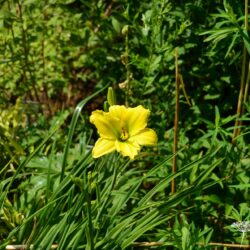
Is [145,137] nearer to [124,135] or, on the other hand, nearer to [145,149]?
[124,135]

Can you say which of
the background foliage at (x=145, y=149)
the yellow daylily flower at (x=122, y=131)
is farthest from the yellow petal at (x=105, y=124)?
the background foliage at (x=145, y=149)

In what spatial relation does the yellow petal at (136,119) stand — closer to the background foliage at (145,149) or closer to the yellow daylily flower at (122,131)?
the yellow daylily flower at (122,131)

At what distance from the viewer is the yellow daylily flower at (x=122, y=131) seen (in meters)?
1.49

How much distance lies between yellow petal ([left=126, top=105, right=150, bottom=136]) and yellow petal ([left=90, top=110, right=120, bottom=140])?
0.04 m

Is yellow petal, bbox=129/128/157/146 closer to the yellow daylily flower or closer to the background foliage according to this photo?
the yellow daylily flower

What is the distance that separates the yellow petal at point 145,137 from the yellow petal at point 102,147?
0.27 feet

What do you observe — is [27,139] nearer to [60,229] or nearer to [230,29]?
[60,229]

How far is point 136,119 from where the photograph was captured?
1.57 metres

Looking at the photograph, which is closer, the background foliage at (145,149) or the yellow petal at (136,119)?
the yellow petal at (136,119)

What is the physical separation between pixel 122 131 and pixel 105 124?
2.6 inches

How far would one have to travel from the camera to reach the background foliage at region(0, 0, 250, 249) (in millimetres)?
1805

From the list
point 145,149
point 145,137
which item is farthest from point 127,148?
point 145,149

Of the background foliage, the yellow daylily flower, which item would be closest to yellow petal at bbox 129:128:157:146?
the yellow daylily flower

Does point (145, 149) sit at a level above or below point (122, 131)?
below
